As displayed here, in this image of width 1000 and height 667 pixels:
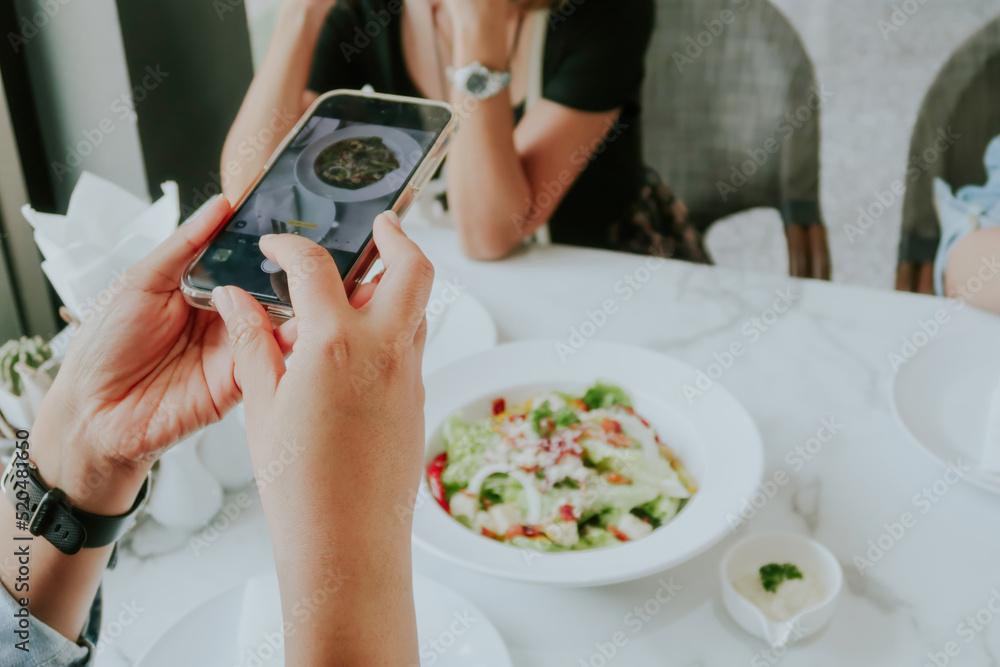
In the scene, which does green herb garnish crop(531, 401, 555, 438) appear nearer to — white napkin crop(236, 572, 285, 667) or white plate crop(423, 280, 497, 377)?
white plate crop(423, 280, 497, 377)

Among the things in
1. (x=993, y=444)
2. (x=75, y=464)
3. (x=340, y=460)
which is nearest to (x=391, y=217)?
(x=340, y=460)

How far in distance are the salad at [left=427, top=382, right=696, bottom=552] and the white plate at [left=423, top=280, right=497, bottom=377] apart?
0.50ft

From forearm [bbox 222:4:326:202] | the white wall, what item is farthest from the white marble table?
the white wall

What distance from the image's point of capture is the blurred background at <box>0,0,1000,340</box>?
3.75ft

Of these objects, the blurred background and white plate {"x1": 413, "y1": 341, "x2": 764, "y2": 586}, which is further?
the blurred background

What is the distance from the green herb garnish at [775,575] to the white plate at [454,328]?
1.31 ft

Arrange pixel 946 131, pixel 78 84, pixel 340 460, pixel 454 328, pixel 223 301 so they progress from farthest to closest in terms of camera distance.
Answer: pixel 946 131
pixel 78 84
pixel 454 328
pixel 223 301
pixel 340 460

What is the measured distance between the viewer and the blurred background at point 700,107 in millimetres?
1144

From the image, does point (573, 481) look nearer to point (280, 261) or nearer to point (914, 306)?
point (280, 261)

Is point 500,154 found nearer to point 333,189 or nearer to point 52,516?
point 333,189

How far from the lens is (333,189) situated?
0.65 metres

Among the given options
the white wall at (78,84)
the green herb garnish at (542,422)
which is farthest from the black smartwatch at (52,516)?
the white wall at (78,84)

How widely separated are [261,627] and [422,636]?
13cm

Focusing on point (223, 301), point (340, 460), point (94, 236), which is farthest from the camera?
point (94, 236)
